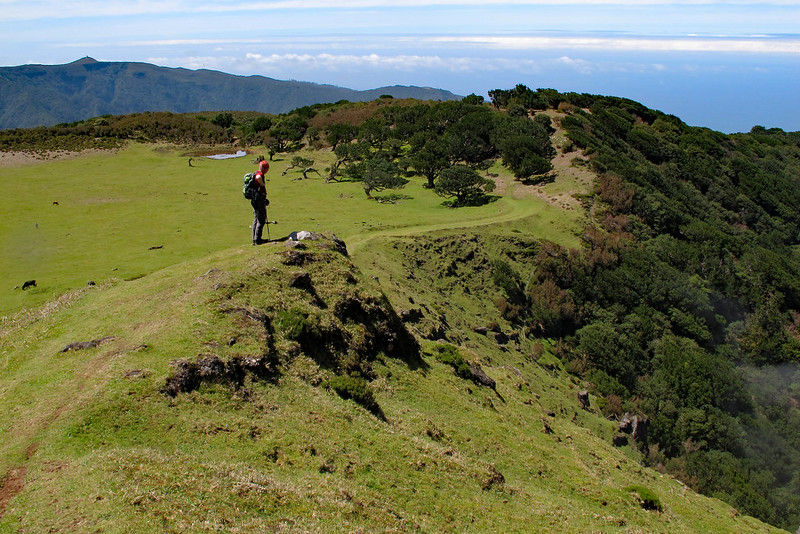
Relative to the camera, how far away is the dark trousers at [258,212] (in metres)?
19.8

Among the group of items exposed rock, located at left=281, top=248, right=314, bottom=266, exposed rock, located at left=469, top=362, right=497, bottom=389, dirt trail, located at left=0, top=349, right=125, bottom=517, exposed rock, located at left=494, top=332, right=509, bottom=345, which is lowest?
exposed rock, located at left=494, top=332, right=509, bottom=345

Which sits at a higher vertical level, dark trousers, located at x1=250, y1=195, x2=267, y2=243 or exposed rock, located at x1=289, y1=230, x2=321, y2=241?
dark trousers, located at x1=250, y1=195, x2=267, y2=243

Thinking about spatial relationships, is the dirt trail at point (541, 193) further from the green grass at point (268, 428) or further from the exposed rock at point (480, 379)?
the exposed rock at point (480, 379)

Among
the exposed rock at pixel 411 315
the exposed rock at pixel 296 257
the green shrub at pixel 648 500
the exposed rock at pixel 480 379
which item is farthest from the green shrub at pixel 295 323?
the green shrub at pixel 648 500

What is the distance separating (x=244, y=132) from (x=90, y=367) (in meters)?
83.4

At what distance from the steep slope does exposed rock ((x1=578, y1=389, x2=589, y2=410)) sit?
757 centimetres

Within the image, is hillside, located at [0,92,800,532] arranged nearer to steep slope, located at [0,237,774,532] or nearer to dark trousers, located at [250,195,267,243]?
steep slope, located at [0,237,774,532]

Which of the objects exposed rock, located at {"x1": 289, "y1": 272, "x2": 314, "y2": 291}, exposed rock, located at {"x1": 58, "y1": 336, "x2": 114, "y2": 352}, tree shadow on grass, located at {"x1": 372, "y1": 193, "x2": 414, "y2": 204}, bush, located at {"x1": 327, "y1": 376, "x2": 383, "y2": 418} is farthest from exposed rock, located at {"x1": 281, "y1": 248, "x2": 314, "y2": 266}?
tree shadow on grass, located at {"x1": 372, "y1": 193, "x2": 414, "y2": 204}

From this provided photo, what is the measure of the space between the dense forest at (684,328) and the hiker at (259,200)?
2213 centimetres

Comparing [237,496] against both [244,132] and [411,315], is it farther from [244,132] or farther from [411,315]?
[244,132]

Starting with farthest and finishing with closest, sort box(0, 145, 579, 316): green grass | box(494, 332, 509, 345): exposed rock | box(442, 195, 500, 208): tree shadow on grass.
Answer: box(442, 195, 500, 208): tree shadow on grass < box(494, 332, 509, 345): exposed rock < box(0, 145, 579, 316): green grass

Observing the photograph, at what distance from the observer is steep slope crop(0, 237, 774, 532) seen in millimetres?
9289

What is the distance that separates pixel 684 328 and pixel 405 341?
3202cm

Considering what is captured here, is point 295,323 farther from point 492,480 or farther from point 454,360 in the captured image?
point 454,360
